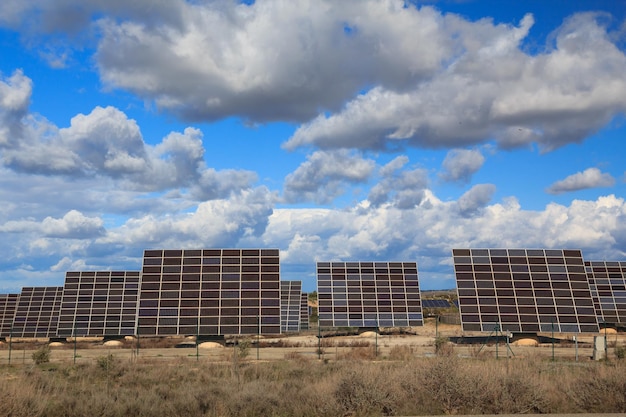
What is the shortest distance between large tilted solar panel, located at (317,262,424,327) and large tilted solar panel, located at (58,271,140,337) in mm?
20017

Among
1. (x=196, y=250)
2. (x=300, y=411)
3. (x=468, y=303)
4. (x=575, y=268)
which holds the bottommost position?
(x=300, y=411)

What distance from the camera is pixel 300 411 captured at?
1600 cm

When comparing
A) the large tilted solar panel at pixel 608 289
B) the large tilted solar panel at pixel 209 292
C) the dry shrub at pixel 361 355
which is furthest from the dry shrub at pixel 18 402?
the large tilted solar panel at pixel 608 289

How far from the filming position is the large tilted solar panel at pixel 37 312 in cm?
5634

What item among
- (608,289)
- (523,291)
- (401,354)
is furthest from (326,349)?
(608,289)

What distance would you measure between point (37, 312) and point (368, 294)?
134 ft

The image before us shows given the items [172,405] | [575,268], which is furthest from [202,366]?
[575,268]

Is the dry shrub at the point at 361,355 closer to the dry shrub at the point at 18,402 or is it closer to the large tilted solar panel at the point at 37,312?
the dry shrub at the point at 18,402

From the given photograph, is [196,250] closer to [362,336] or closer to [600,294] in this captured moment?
[362,336]

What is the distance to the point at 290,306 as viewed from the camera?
5988 centimetres

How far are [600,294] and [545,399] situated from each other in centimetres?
4507

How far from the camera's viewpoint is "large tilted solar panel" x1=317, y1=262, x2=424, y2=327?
47719 millimetres

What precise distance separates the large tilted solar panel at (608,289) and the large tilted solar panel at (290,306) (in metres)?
33.3

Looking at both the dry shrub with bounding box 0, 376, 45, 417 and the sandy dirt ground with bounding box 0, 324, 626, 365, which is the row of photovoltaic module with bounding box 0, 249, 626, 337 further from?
the dry shrub with bounding box 0, 376, 45, 417
